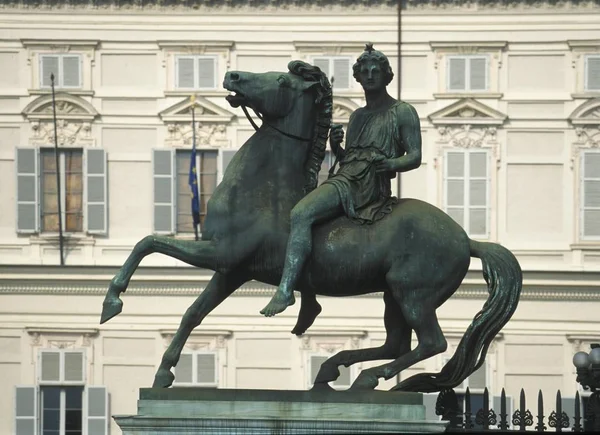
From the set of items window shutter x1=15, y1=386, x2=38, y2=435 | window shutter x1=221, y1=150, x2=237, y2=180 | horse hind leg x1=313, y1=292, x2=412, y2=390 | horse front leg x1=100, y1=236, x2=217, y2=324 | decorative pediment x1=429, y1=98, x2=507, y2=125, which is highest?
decorative pediment x1=429, y1=98, x2=507, y2=125

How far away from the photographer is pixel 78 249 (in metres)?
43.2

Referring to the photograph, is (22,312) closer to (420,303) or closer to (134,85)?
(134,85)

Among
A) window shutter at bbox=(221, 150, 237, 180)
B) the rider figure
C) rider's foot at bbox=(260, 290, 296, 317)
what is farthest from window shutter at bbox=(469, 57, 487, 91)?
rider's foot at bbox=(260, 290, 296, 317)

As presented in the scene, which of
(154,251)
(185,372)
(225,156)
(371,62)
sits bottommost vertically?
(185,372)

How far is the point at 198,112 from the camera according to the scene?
142 ft

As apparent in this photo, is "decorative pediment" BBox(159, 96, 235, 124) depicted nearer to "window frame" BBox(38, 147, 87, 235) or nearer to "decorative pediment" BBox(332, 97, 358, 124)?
"window frame" BBox(38, 147, 87, 235)

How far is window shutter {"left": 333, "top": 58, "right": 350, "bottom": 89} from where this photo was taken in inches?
1692

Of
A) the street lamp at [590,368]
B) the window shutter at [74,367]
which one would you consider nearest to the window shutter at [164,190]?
the window shutter at [74,367]

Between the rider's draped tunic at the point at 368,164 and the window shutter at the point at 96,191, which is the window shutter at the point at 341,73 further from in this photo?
the rider's draped tunic at the point at 368,164

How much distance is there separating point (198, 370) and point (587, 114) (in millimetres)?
8842

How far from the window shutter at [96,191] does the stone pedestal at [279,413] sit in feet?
92.5

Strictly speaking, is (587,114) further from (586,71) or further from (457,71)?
(457,71)

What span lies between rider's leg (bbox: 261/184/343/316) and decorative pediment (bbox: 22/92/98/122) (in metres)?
28.5

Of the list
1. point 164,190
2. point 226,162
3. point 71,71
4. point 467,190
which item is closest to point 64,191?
point 164,190
